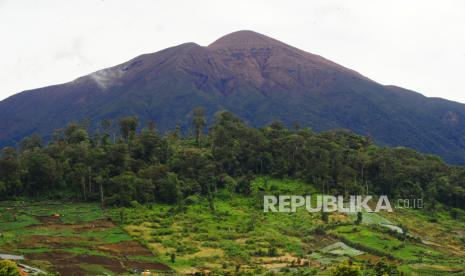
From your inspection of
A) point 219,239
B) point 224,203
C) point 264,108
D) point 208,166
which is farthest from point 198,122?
point 264,108

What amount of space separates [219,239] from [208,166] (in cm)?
1995

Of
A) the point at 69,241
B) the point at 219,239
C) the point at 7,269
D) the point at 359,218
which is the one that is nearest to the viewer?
the point at 7,269

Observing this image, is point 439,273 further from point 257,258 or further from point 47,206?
point 47,206

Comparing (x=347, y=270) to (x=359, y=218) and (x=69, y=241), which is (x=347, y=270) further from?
(x=359, y=218)

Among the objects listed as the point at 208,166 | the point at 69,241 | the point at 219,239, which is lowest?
the point at 219,239

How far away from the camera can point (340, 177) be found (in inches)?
2813

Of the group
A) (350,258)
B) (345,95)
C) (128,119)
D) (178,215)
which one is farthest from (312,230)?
(345,95)

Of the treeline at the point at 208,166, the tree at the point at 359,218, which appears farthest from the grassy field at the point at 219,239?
the treeline at the point at 208,166

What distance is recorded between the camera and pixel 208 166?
7106 cm

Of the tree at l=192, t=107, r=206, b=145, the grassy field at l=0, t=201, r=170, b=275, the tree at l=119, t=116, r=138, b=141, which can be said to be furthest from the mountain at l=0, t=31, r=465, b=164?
the grassy field at l=0, t=201, r=170, b=275

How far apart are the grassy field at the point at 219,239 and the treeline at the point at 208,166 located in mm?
3419

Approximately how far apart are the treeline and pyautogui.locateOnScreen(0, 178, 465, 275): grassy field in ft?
11.2

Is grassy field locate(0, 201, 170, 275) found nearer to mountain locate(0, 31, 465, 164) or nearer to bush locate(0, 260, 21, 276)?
bush locate(0, 260, 21, 276)

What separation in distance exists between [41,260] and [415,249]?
32614mm
